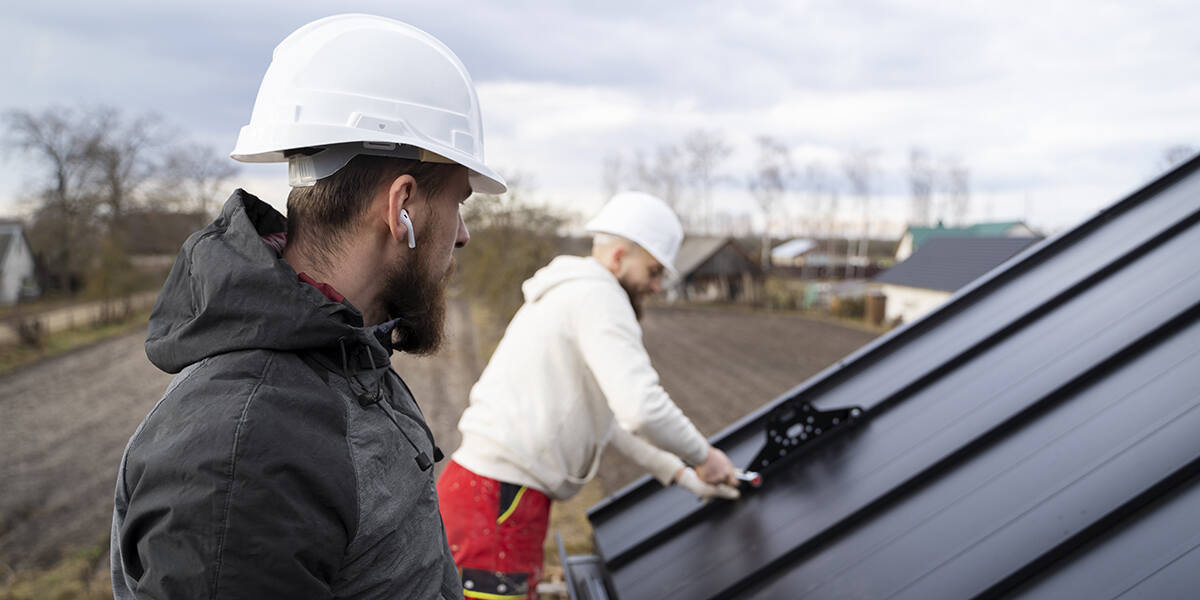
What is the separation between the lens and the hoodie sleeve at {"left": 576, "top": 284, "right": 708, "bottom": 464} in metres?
2.91

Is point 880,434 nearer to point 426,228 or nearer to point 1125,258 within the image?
point 1125,258

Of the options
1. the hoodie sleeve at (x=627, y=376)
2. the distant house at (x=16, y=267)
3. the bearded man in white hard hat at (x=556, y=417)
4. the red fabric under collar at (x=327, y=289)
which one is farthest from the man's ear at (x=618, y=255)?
the distant house at (x=16, y=267)

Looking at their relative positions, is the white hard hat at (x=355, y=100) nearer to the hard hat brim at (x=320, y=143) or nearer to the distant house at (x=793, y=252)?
the hard hat brim at (x=320, y=143)

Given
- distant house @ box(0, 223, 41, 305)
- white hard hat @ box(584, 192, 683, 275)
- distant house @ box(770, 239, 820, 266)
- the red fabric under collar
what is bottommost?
distant house @ box(770, 239, 820, 266)

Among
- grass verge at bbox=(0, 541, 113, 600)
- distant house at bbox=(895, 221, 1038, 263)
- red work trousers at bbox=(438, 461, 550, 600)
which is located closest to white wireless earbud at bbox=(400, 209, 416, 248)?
red work trousers at bbox=(438, 461, 550, 600)

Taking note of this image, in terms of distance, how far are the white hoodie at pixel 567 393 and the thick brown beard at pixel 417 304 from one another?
1.28m

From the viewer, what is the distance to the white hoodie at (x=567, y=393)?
2955 millimetres

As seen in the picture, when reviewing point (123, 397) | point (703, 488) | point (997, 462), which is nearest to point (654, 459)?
point (703, 488)

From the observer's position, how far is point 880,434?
299 centimetres

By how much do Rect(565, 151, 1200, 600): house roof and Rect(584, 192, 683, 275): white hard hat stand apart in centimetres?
92

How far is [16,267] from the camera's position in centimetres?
4078

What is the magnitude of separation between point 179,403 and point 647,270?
2.37 meters

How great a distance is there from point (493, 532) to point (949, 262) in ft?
67.6

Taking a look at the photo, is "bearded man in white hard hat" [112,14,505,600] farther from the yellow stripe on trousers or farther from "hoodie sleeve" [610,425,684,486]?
"hoodie sleeve" [610,425,684,486]
